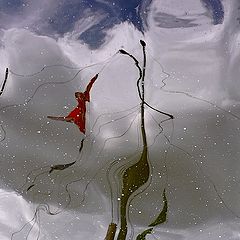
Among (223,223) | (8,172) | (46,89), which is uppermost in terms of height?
(46,89)

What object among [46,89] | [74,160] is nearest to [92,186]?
[74,160]

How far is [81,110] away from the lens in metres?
0.85

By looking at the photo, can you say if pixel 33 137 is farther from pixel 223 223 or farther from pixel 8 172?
pixel 223 223

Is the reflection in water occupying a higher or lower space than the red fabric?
lower

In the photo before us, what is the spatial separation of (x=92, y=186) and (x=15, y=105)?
165mm

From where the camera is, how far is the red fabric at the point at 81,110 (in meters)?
0.85

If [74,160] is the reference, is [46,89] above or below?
above

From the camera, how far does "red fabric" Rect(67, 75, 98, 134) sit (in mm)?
851

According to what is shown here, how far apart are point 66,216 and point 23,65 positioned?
0.77 ft

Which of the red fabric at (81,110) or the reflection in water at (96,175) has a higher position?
the red fabric at (81,110)

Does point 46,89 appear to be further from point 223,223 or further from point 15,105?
point 223,223

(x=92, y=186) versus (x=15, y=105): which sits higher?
(x=15, y=105)

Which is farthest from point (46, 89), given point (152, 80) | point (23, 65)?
point (152, 80)

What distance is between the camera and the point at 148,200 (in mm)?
870
